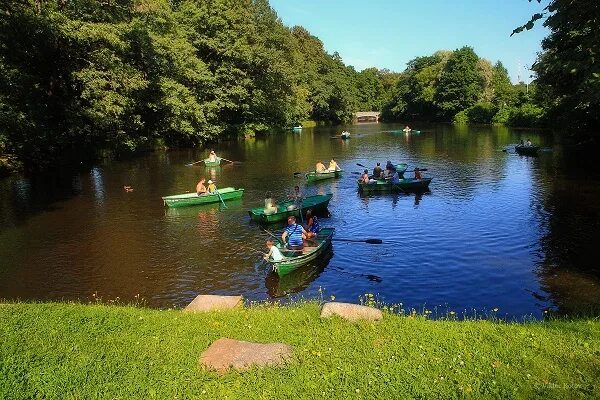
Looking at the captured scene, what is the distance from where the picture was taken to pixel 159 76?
150ft

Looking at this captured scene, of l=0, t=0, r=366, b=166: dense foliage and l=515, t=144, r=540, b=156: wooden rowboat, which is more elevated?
l=0, t=0, r=366, b=166: dense foliage

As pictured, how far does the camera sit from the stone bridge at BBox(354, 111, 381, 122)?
12962 centimetres

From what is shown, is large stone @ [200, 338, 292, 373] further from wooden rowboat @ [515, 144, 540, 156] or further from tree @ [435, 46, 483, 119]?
tree @ [435, 46, 483, 119]

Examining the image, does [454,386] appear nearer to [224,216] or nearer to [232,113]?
[224,216]

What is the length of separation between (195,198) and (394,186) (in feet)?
40.3

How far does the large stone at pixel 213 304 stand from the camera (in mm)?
10977

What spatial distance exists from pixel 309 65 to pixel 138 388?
332 ft

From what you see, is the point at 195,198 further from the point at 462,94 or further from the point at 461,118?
the point at 462,94

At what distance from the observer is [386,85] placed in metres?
163

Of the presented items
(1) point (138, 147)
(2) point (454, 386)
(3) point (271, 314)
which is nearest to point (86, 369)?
(3) point (271, 314)

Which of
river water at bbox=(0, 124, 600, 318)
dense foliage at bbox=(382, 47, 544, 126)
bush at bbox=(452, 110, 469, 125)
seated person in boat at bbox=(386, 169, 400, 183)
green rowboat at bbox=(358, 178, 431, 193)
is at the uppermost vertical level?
dense foliage at bbox=(382, 47, 544, 126)

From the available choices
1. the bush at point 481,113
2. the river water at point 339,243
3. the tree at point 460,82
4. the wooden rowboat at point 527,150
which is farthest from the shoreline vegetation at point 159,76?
the tree at point 460,82

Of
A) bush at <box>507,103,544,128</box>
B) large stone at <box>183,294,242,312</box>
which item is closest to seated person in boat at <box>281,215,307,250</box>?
large stone at <box>183,294,242,312</box>

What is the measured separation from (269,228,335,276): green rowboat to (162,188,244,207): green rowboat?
32.3ft
